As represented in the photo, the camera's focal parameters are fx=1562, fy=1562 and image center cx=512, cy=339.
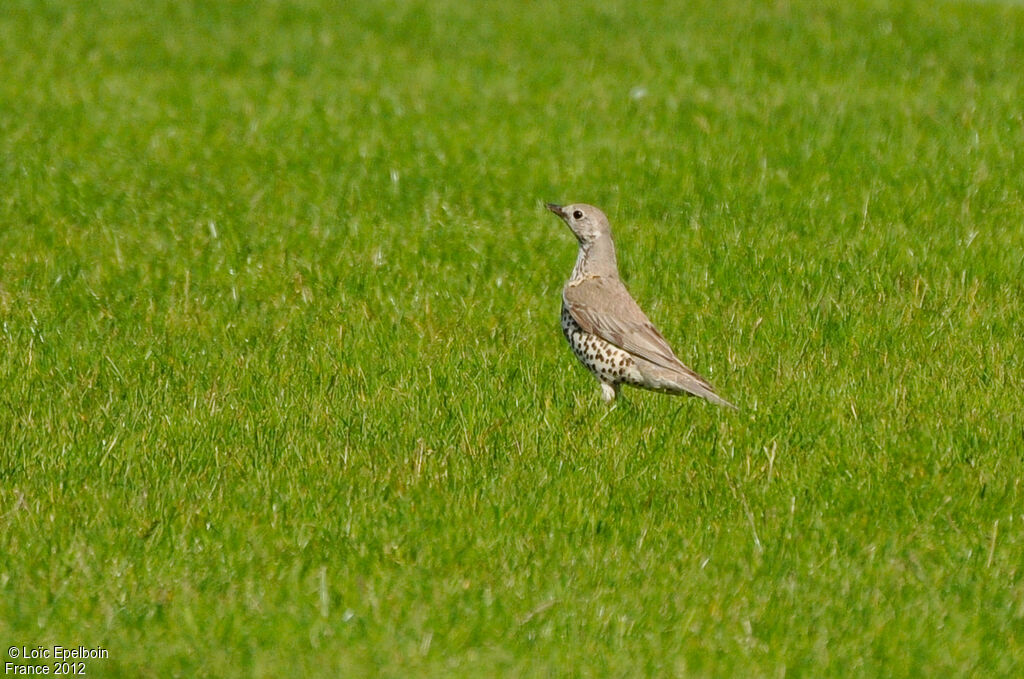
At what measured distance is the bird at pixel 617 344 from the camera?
7.50m

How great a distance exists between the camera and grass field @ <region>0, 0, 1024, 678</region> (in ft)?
17.5

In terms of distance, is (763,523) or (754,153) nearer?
(763,523)

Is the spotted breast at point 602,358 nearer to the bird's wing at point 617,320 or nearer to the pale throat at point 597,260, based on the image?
the bird's wing at point 617,320

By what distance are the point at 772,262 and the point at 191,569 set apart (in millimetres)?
5005

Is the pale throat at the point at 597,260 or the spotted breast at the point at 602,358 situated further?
the pale throat at the point at 597,260

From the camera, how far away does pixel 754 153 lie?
12.0 metres

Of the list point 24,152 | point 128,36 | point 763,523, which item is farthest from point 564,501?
point 128,36

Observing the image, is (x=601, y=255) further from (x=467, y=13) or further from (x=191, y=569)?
(x=467, y=13)

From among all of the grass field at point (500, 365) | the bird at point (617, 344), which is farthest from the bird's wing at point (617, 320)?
the grass field at point (500, 365)

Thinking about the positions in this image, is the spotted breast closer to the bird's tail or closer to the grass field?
the bird's tail

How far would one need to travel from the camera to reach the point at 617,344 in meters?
7.60

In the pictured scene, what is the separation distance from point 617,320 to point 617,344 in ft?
0.54

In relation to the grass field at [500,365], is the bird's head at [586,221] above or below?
above

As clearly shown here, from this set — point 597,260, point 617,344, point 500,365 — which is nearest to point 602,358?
point 617,344
